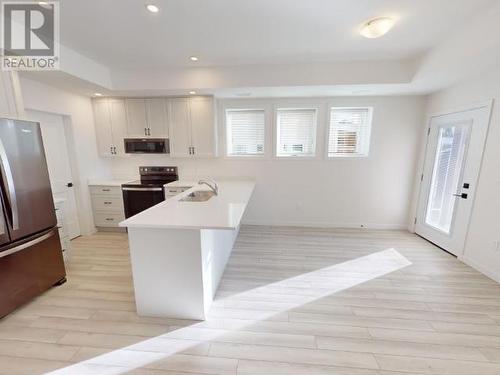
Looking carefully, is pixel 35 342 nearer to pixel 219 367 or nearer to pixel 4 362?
pixel 4 362

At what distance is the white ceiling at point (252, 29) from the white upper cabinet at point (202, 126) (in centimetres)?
81

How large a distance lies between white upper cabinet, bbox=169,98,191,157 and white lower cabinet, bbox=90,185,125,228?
4.13 feet

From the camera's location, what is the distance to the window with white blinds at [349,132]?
13.3 feet

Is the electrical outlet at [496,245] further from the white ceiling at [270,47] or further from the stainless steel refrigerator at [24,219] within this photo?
the stainless steel refrigerator at [24,219]

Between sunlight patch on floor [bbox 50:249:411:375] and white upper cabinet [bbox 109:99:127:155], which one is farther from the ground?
white upper cabinet [bbox 109:99:127:155]

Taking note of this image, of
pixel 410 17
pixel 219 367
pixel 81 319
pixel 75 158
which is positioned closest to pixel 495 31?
pixel 410 17

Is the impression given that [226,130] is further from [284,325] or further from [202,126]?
[284,325]

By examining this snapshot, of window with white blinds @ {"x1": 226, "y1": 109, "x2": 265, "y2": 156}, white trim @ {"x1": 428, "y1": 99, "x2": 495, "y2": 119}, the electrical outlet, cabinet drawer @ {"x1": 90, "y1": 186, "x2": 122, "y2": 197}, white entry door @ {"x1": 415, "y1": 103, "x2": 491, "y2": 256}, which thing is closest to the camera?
the electrical outlet

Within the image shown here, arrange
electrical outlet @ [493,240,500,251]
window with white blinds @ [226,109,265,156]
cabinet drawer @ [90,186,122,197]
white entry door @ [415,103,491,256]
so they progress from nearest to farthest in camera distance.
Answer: electrical outlet @ [493,240,500,251], white entry door @ [415,103,491,256], cabinet drawer @ [90,186,122,197], window with white blinds @ [226,109,265,156]

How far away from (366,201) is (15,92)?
5164mm

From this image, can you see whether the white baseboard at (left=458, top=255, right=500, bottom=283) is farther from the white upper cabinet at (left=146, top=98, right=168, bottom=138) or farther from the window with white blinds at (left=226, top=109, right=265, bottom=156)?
the white upper cabinet at (left=146, top=98, right=168, bottom=138)

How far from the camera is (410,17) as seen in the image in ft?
6.79

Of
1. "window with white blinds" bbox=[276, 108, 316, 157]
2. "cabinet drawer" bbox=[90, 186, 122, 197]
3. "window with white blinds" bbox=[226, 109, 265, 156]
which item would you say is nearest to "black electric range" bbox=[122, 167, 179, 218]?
"cabinet drawer" bbox=[90, 186, 122, 197]

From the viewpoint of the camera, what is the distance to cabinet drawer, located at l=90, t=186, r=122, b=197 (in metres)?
3.96
